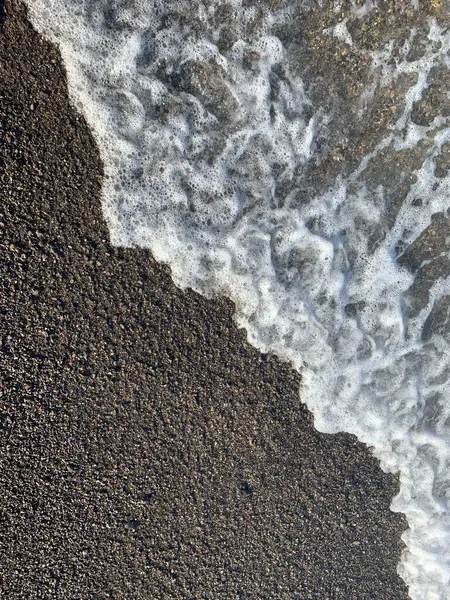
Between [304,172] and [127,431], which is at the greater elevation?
[304,172]

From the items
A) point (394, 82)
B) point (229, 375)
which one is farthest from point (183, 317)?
point (394, 82)

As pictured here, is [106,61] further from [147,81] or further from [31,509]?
[31,509]

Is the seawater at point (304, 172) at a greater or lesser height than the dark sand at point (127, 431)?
greater

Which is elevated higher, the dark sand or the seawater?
the seawater
